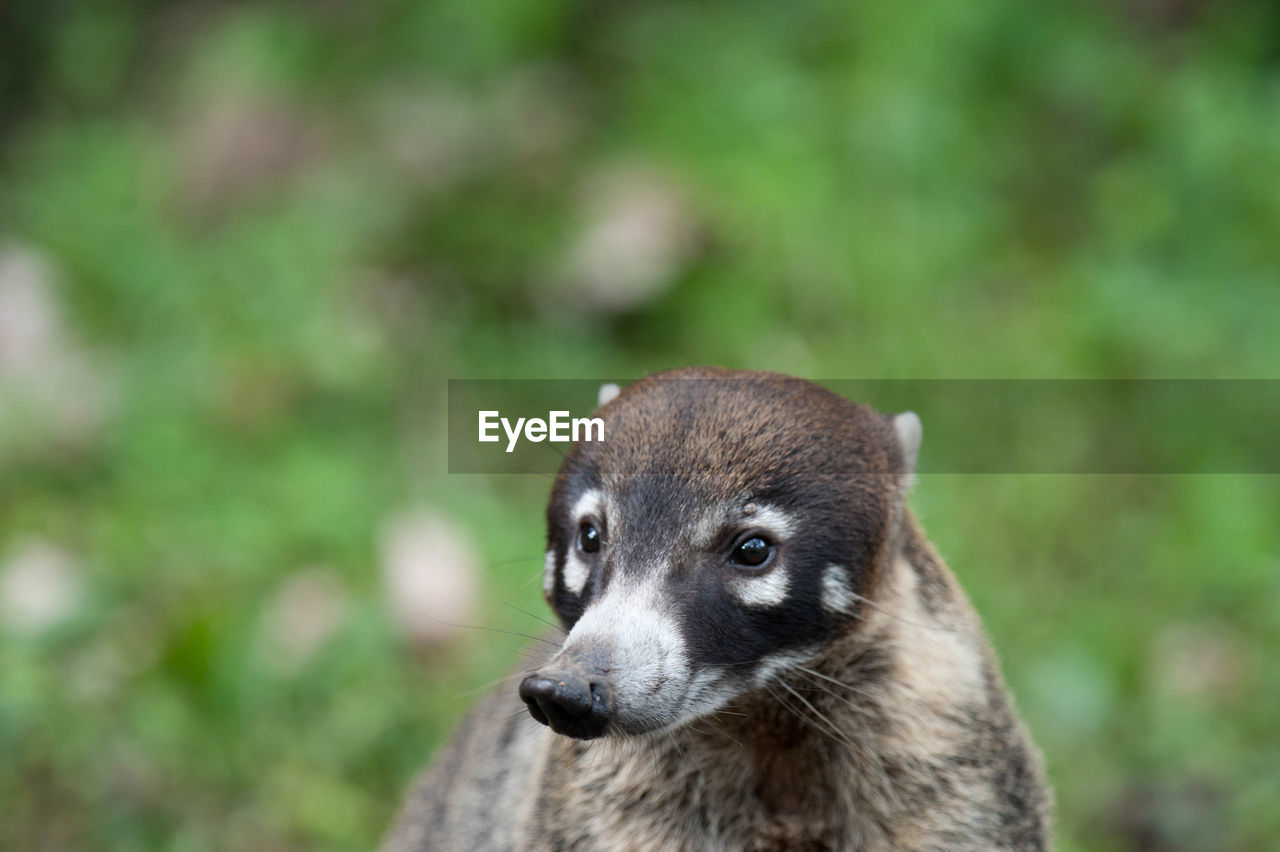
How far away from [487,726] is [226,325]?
427 centimetres

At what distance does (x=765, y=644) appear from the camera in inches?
125

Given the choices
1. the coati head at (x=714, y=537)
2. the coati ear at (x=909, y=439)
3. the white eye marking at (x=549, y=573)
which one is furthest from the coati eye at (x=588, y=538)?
the coati ear at (x=909, y=439)

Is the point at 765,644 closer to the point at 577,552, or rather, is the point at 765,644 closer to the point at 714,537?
the point at 714,537

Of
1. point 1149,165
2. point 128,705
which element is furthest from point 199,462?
point 1149,165

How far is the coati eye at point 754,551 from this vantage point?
3168 mm

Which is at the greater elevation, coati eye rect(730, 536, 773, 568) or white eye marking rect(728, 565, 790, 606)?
coati eye rect(730, 536, 773, 568)

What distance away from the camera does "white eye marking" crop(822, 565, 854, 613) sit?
3217 millimetres

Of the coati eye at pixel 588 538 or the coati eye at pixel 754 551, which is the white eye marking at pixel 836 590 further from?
the coati eye at pixel 588 538

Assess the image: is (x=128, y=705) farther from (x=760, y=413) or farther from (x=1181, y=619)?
(x=1181, y=619)

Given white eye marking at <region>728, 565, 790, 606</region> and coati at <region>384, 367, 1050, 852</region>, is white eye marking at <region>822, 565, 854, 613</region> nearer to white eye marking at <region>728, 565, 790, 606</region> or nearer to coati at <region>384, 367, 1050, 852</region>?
coati at <region>384, 367, 1050, 852</region>

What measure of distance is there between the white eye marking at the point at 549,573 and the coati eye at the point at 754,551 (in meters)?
0.47

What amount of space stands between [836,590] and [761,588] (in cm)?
19
